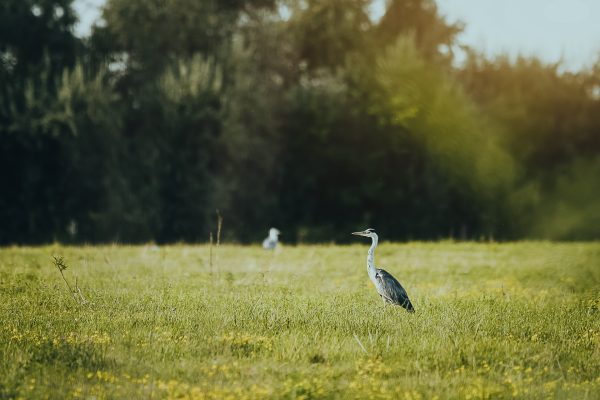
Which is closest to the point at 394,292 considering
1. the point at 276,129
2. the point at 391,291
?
the point at 391,291

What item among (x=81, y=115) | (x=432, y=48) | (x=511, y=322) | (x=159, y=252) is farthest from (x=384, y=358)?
(x=432, y=48)

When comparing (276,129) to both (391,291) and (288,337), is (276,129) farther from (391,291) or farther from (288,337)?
(288,337)

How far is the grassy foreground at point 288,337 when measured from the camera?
7250 millimetres

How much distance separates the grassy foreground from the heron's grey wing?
0.18 meters

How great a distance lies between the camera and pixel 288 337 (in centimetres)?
902

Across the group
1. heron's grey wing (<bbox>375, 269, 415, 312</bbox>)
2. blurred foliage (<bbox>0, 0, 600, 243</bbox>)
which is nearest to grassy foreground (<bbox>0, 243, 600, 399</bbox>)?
heron's grey wing (<bbox>375, 269, 415, 312</bbox>)

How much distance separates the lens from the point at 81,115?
32562mm

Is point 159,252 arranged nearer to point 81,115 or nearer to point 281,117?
point 81,115

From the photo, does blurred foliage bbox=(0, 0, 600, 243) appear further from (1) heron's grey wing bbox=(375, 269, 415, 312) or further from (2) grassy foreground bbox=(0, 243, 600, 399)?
(1) heron's grey wing bbox=(375, 269, 415, 312)

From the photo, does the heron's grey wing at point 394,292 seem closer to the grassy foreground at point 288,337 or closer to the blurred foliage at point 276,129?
A: the grassy foreground at point 288,337

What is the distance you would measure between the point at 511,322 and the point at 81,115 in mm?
26777

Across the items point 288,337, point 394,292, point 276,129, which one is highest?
point 276,129

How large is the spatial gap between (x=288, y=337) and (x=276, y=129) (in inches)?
1198

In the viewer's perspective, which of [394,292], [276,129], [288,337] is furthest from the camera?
[276,129]
